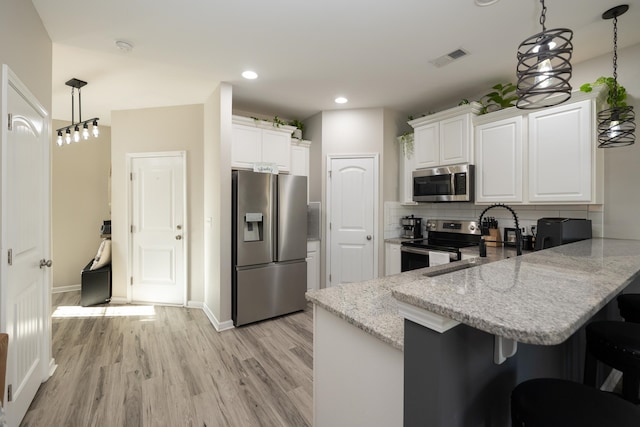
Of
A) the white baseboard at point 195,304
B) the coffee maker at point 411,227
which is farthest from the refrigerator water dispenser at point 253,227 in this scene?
the coffee maker at point 411,227

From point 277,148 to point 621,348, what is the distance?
347cm

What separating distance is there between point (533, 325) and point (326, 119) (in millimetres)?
3810

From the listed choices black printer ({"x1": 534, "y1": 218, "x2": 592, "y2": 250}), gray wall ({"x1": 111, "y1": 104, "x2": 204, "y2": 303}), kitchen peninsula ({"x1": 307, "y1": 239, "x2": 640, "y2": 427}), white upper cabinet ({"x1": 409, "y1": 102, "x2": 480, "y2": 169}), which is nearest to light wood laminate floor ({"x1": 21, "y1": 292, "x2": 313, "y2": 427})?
gray wall ({"x1": 111, "y1": 104, "x2": 204, "y2": 303})

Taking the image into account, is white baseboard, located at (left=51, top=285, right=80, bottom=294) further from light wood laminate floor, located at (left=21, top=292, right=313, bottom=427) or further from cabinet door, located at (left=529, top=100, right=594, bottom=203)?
cabinet door, located at (left=529, top=100, right=594, bottom=203)

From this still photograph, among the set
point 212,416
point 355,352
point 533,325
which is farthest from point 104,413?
point 533,325

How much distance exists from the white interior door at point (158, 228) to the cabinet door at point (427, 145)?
10.4 ft

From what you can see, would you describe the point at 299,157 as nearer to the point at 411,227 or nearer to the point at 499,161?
the point at 411,227

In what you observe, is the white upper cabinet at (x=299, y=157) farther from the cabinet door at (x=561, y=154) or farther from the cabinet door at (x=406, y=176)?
the cabinet door at (x=561, y=154)

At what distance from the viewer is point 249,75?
3010 mm

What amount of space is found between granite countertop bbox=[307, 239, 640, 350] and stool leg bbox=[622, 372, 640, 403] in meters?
0.51

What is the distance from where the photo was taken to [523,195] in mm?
2801

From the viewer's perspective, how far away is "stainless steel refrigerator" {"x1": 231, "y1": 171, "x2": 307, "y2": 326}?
3.19 meters

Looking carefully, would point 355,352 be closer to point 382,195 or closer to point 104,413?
point 104,413

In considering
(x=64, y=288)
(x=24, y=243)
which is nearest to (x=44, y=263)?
(x=24, y=243)
